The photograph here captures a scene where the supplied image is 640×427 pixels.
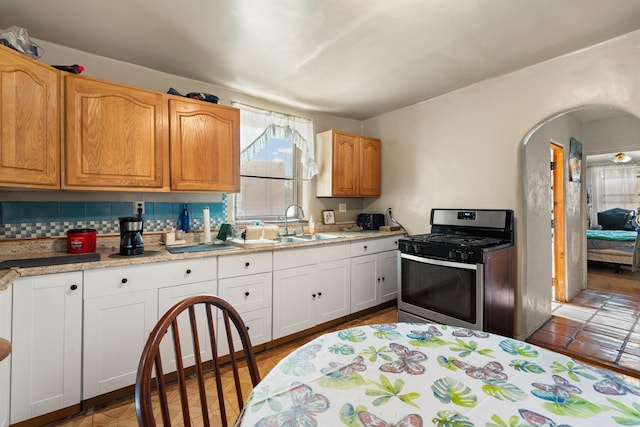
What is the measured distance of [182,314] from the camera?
2123mm

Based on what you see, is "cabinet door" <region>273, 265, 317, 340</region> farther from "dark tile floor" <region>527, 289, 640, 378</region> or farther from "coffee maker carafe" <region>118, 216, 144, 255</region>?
"dark tile floor" <region>527, 289, 640, 378</region>

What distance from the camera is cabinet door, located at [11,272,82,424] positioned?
5.22 feet

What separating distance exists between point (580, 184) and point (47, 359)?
586 cm

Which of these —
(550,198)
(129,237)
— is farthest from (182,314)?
(550,198)

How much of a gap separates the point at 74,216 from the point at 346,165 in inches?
103

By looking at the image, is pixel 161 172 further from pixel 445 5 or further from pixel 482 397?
pixel 482 397

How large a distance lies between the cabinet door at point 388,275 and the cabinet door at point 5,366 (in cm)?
291

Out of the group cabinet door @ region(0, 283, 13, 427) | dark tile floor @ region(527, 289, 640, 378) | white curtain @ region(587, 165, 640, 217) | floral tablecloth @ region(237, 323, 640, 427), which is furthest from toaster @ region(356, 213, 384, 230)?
white curtain @ region(587, 165, 640, 217)

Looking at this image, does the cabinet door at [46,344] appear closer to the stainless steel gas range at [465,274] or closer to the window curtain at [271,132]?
the window curtain at [271,132]

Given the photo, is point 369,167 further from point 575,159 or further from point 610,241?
point 610,241

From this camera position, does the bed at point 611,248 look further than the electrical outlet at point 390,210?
Yes

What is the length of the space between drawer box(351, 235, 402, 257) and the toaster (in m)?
0.37

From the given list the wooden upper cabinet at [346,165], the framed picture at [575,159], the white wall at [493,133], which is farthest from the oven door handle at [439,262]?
the framed picture at [575,159]

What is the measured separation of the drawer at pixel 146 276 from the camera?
1.80 metres
